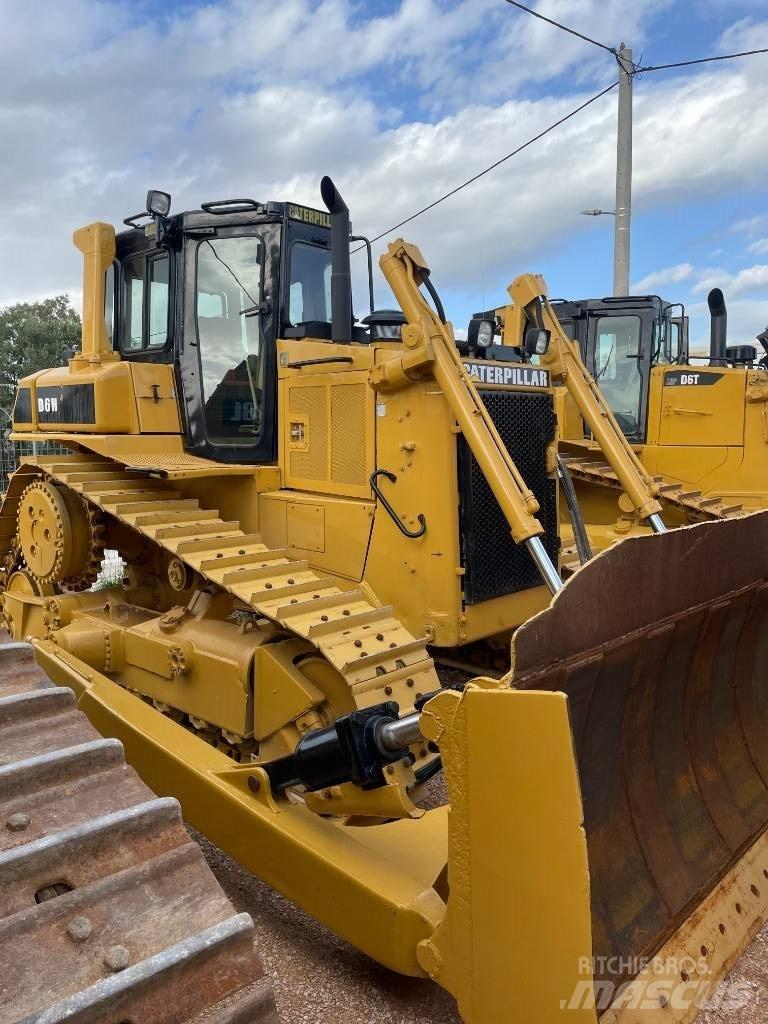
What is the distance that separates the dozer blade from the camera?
199 cm

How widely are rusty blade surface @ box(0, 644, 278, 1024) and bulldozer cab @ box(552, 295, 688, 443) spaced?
841 cm

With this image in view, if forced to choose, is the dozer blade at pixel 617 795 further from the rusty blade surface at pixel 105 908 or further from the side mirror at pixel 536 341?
the side mirror at pixel 536 341

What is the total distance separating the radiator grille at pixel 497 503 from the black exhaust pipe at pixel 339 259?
86 centimetres

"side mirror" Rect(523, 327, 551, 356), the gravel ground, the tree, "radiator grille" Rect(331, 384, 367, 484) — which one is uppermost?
the tree

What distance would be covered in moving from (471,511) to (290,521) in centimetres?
117

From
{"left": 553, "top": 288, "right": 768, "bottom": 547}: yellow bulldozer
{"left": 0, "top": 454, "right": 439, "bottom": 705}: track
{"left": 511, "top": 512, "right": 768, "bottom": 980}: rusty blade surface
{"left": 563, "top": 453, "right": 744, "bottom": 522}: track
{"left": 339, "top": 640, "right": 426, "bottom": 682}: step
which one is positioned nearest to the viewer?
{"left": 511, "top": 512, "right": 768, "bottom": 980}: rusty blade surface

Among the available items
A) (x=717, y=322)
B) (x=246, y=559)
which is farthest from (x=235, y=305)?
(x=717, y=322)

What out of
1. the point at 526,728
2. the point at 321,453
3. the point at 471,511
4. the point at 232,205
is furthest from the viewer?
the point at 232,205

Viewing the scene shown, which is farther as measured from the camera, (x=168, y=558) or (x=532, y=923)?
(x=168, y=558)

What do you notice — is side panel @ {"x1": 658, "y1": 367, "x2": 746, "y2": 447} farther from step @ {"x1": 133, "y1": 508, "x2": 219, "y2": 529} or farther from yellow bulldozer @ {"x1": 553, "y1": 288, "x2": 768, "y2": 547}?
step @ {"x1": 133, "y1": 508, "x2": 219, "y2": 529}

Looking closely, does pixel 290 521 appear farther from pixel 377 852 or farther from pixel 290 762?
pixel 377 852

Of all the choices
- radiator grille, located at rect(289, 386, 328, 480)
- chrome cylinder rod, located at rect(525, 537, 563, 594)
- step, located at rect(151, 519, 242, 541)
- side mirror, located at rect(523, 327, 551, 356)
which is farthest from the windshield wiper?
chrome cylinder rod, located at rect(525, 537, 563, 594)

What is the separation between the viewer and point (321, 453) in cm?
459

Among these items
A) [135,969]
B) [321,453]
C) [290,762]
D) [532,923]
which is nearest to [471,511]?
[321,453]
